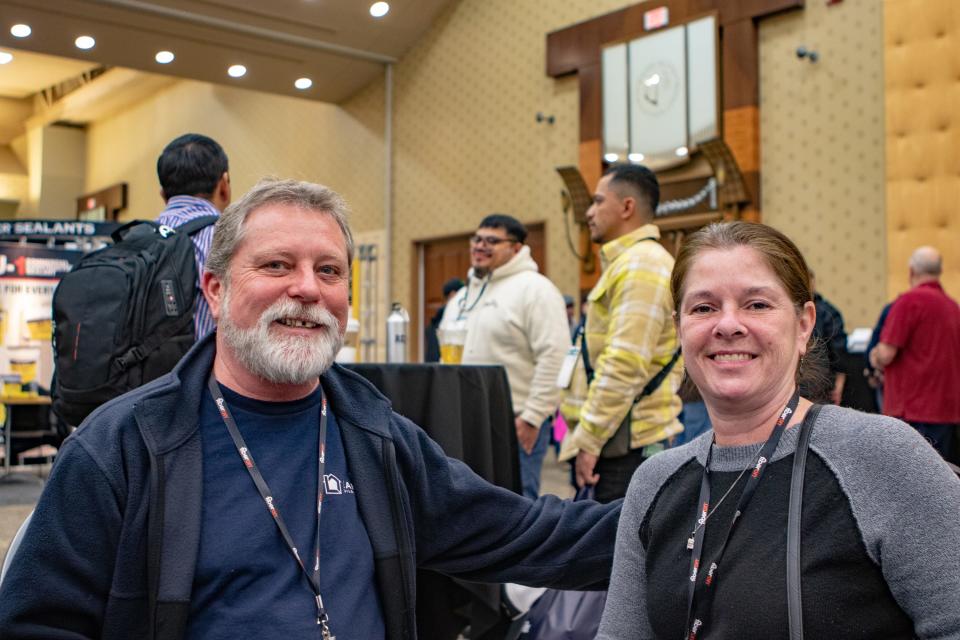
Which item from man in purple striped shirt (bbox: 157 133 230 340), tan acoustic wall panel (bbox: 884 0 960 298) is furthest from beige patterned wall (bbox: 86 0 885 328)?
man in purple striped shirt (bbox: 157 133 230 340)

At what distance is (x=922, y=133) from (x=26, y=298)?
6.88 meters

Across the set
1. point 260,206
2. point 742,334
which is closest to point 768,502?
point 742,334

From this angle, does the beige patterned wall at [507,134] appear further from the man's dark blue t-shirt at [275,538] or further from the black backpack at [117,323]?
the man's dark blue t-shirt at [275,538]

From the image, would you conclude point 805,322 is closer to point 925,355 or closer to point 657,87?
point 925,355

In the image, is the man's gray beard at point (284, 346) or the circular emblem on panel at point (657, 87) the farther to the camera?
the circular emblem on panel at point (657, 87)

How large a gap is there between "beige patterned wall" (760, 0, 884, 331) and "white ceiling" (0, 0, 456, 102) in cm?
431

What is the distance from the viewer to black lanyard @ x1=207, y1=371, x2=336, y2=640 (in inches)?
52.2

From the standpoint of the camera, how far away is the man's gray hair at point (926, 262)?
16.1 ft

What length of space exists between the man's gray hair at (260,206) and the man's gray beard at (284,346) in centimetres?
7

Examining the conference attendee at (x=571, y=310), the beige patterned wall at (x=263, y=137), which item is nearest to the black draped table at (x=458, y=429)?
the conference attendee at (x=571, y=310)

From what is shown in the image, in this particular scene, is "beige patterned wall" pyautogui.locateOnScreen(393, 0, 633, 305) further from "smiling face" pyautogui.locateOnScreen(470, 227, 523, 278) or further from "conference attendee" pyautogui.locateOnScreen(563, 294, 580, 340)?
"smiling face" pyautogui.locateOnScreen(470, 227, 523, 278)

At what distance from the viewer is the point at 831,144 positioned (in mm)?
6934

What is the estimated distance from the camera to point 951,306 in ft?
16.2

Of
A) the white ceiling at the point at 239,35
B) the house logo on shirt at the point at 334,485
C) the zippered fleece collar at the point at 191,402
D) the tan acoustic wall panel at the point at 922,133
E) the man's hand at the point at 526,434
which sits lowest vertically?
the man's hand at the point at 526,434
